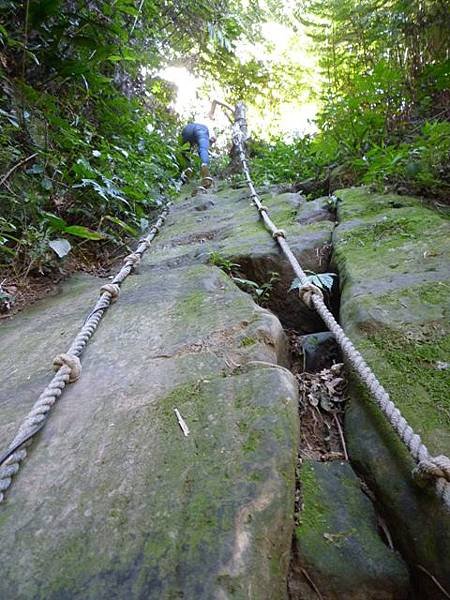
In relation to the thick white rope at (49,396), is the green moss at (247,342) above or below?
below

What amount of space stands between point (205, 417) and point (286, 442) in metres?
0.26

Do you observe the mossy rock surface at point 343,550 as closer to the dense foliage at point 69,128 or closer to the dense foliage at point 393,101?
the dense foliage at point 69,128

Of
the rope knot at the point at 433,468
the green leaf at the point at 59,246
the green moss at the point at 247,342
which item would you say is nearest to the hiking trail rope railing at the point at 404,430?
the rope knot at the point at 433,468

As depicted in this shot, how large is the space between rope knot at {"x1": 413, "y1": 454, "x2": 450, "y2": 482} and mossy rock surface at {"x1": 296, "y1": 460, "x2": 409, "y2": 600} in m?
0.20

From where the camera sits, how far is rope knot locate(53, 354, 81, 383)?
55.6 inches

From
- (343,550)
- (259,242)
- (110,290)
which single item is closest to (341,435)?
(343,550)

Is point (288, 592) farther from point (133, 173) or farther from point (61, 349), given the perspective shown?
point (133, 173)

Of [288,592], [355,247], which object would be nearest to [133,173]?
[355,247]

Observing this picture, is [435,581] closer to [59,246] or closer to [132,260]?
[132,260]

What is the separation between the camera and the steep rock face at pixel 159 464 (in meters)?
0.79

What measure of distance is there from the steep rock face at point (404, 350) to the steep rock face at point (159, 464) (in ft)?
0.81

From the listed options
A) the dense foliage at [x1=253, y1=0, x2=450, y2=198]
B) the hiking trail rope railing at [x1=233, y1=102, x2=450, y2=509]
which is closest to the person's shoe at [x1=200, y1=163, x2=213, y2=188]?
the dense foliage at [x1=253, y1=0, x2=450, y2=198]

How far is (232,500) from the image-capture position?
0.90m

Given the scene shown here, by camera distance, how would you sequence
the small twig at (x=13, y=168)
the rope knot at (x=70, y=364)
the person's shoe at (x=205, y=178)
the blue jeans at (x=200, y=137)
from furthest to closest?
the blue jeans at (x=200, y=137) < the person's shoe at (x=205, y=178) < the small twig at (x=13, y=168) < the rope knot at (x=70, y=364)
